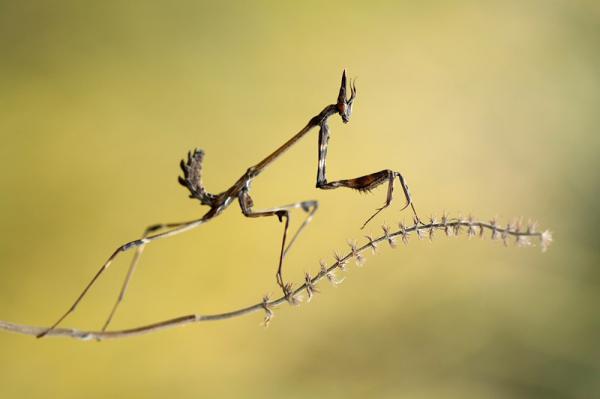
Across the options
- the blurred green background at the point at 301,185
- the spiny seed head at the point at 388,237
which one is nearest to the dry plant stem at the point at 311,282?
the spiny seed head at the point at 388,237

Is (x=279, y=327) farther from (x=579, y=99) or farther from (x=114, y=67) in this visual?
(x=579, y=99)

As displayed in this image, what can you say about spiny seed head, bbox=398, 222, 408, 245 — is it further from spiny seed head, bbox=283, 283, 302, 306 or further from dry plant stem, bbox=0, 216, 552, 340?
spiny seed head, bbox=283, 283, 302, 306

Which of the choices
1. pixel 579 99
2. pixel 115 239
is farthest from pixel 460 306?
pixel 115 239

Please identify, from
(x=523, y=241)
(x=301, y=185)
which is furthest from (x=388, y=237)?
(x=301, y=185)

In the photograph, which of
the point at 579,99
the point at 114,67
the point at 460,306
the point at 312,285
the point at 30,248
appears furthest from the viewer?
the point at 579,99

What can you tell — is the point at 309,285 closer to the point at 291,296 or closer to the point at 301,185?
the point at 291,296

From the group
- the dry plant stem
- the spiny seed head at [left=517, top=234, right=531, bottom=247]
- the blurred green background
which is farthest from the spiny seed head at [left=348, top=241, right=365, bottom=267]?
the blurred green background
